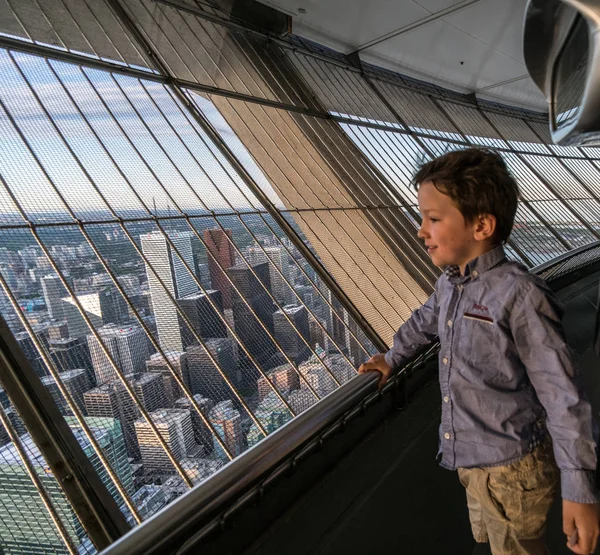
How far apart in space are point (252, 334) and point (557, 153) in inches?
501

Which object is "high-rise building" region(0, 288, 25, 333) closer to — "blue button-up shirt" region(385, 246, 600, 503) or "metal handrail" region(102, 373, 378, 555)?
"metal handrail" region(102, 373, 378, 555)

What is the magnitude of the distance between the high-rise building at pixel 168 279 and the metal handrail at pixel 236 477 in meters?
1.18

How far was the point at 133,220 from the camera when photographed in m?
3.09

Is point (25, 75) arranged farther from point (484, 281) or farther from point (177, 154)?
point (484, 281)

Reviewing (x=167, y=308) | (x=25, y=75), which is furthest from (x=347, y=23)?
(x=167, y=308)

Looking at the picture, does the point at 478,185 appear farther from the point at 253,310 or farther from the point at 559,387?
the point at 253,310

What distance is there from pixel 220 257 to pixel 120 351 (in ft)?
4.06

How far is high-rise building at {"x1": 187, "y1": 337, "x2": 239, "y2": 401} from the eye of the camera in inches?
94.8

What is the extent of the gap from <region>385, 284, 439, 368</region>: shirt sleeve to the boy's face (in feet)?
0.94

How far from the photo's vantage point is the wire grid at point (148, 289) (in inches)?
82.5

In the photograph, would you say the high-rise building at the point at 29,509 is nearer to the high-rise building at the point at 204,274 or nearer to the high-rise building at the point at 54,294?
the high-rise building at the point at 54,294

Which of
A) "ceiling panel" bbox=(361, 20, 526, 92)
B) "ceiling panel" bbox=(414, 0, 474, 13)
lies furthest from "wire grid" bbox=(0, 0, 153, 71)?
"ceiling panel" bbox=(361, 20, 526, 92)

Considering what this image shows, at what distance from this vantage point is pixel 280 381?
272 cm

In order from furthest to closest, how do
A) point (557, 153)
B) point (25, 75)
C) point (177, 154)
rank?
point (557, 153) → point (177, 154) → point (25, 75)
